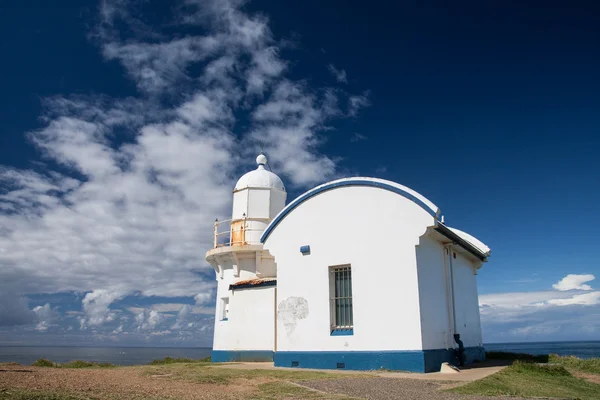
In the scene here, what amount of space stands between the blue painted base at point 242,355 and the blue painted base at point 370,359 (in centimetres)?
280

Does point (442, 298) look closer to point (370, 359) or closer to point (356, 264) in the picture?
point (356, 264)

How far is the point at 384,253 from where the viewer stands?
1483cm

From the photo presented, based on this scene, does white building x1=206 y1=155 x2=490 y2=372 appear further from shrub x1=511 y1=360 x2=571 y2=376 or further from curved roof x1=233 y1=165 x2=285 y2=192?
curved roof x1=233 y1=165 x2=285 y2=192

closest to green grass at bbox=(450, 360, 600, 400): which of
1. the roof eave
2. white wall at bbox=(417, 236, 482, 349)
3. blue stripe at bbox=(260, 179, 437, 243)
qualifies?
white wall at bbox=(417, 236, 482, 349)

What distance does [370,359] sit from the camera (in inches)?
562

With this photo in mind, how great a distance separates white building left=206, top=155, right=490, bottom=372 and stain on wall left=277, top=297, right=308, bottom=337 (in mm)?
35

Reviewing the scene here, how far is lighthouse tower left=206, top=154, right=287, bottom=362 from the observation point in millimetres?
19422

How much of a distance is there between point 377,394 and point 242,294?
468 inches

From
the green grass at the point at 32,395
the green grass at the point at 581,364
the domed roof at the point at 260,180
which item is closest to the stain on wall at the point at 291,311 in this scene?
the domed roof at the point at 260,180

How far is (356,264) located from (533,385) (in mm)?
6098

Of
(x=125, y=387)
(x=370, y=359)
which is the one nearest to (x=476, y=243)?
(x=370, y=359)

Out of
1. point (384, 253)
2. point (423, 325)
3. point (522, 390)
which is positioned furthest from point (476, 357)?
point (522, 390)

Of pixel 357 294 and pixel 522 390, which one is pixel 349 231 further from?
pixel 522 390

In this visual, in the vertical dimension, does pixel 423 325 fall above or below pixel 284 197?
below
